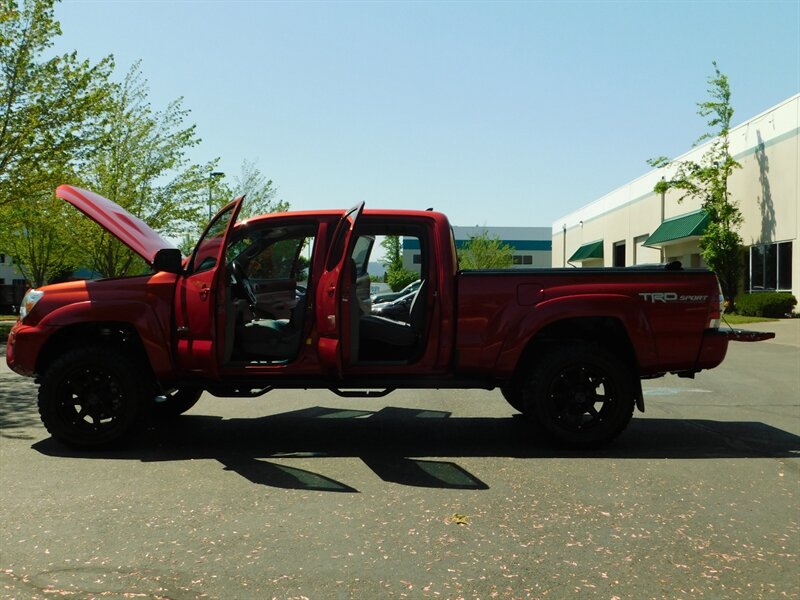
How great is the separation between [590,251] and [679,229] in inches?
781

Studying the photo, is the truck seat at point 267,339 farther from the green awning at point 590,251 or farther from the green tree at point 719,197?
the green awning at point 590,251

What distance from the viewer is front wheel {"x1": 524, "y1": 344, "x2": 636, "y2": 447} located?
613cm

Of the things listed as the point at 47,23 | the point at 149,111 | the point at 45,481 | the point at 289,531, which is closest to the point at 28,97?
the point at 47,23

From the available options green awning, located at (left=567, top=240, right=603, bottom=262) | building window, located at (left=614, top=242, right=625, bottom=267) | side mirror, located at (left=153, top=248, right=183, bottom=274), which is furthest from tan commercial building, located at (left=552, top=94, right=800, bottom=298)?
Answer: side mirror, located at (left=153, top=248, right=183, bottom=274)

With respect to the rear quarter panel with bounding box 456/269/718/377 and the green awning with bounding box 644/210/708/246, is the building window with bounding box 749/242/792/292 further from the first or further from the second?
the rear quarter panel with bounding box 456/269/718/377

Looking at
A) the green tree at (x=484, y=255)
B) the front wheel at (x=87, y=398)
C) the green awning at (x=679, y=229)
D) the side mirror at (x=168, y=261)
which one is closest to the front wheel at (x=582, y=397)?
the side mirror at (x=168, y=261)

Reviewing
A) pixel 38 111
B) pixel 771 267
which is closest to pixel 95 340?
pixel 38 111

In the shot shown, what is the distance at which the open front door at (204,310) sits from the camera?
613 centimetres

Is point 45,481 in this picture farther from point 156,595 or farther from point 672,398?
point 672,398

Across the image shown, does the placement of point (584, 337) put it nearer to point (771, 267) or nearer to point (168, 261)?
point (168, 261)

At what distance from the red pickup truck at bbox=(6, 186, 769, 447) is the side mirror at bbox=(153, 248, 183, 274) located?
12 millimetres

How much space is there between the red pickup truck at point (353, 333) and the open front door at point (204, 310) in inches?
0.5

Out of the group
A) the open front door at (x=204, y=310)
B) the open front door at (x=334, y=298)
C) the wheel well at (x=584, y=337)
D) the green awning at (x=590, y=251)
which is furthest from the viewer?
the green awning at (x=590, y=251)

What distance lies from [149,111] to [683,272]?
28000 mm
